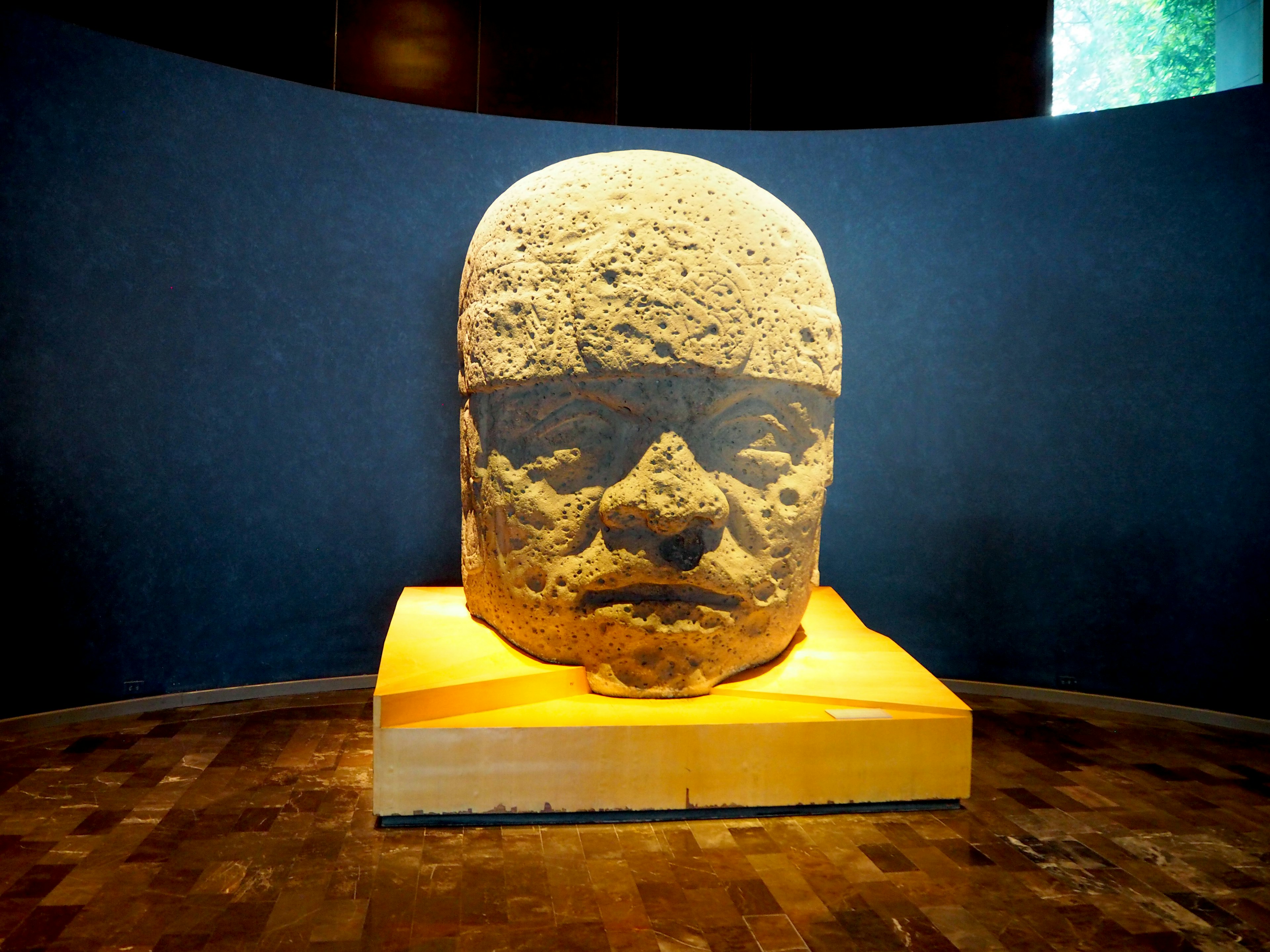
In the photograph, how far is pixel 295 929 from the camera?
2.38m

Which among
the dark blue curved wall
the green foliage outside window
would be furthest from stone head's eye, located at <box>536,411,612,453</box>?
the green foliage outside window

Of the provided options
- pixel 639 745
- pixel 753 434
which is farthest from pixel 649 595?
pixel 753 434

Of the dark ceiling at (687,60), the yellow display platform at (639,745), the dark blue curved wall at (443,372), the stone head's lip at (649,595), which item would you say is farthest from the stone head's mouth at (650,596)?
the dark ceiling at (687,60)

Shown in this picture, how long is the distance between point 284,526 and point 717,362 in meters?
2.56

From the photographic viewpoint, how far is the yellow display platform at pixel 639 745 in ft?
9.93

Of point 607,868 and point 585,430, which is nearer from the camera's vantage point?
point 607,868

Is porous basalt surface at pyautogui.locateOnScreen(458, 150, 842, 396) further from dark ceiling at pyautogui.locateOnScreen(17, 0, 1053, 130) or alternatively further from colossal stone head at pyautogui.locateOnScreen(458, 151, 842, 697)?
dark ceiling at pyautogui.locateOnScreen(17, 0, 1053, 130)

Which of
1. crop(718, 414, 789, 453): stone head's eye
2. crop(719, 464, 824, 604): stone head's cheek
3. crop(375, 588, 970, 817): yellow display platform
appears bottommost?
crop(375, 588, 970, 817): yellow display platform

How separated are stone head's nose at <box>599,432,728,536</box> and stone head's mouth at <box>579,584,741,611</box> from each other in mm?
224

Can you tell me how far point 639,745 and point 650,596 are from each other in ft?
1.78

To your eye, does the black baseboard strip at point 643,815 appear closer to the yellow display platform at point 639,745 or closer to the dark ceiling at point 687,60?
the yellow display platform at point 639,745

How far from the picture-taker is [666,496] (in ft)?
10.6

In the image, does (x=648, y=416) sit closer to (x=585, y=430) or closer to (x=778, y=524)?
(x=585, y=430)

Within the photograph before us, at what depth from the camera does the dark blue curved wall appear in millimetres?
4184
